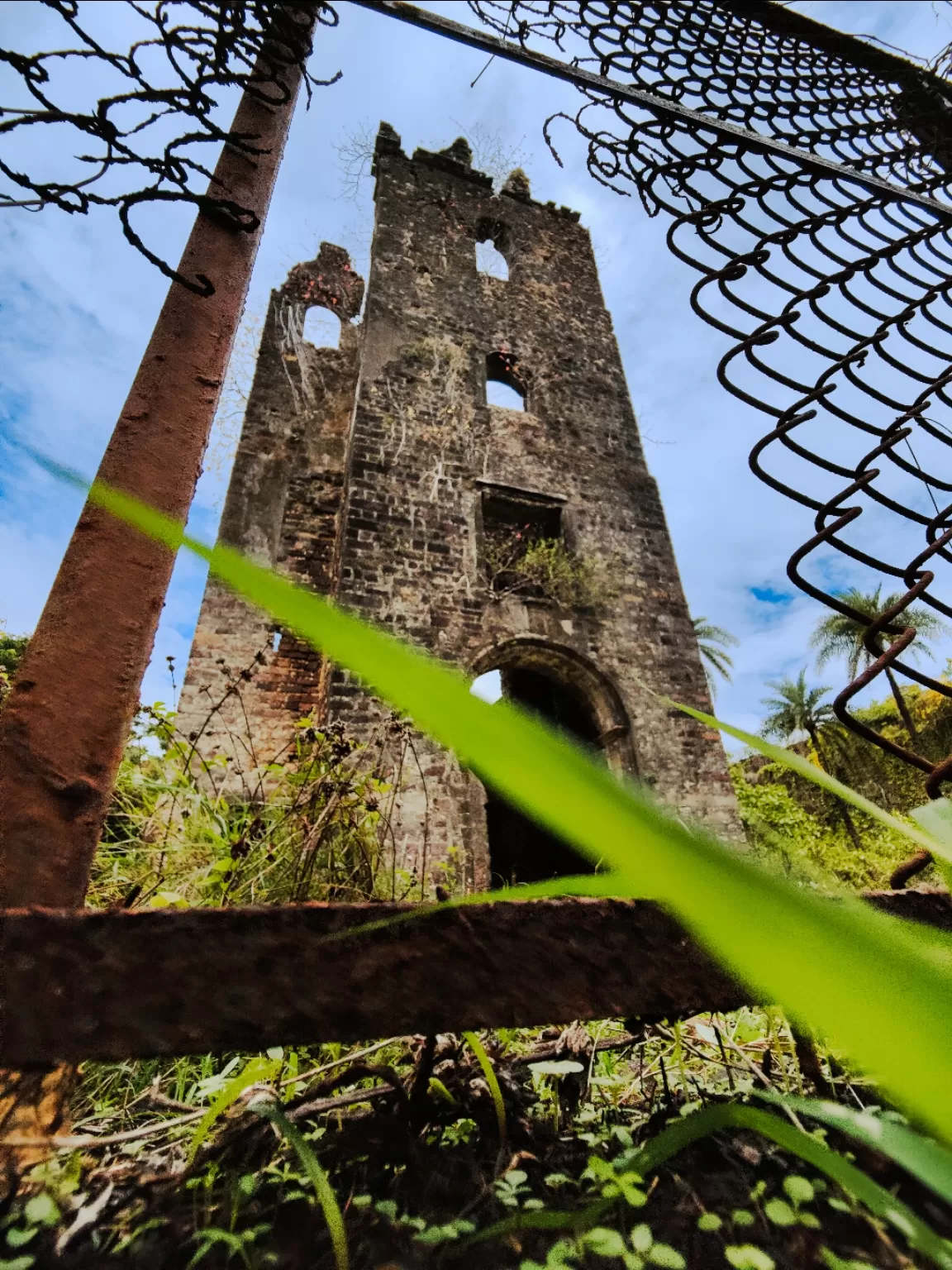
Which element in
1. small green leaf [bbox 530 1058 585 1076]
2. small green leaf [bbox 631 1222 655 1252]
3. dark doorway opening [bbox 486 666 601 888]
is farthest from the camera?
dark doorway opening [bbox 486 666 601 888]

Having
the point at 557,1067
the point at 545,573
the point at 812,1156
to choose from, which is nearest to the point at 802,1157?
the point at 812,1156

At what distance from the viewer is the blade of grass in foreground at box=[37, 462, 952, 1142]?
21 cm

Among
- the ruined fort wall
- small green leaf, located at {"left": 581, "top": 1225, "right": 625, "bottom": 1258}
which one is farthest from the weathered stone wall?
small green leaf, located at {"left": 581, "top": 1225, "right": 625, "bottom": 1258}

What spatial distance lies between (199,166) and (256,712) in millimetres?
5837

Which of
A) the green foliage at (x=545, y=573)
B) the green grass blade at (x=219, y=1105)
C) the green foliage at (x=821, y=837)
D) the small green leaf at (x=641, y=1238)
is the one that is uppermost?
the green foliage at (x=545, y=573)

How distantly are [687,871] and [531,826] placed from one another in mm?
8440

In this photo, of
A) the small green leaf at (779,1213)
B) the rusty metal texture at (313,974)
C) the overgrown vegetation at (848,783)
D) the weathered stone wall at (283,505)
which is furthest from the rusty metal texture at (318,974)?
the overgrown vegetation at (848,783)

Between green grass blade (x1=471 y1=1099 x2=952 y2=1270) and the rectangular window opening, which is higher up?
the rectangular window opening

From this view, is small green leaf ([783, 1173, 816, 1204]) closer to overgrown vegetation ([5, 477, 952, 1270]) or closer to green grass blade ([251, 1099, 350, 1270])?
overgrown vegetation ([5, 477, 952, 1270])


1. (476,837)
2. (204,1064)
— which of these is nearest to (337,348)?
(476,837)

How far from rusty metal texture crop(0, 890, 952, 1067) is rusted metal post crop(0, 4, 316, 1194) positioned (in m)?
0.08

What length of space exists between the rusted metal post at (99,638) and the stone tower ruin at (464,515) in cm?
381

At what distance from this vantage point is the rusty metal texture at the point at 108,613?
0.65 m

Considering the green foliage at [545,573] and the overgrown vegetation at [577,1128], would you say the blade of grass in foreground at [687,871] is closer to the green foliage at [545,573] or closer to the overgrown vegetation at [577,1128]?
the overgrown vegetation at [577,1128]
